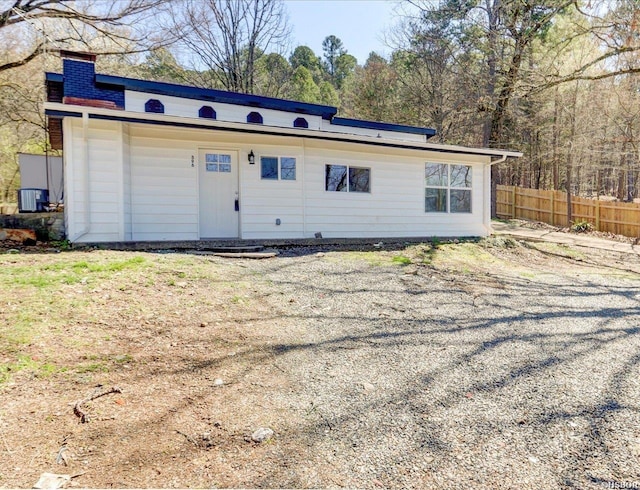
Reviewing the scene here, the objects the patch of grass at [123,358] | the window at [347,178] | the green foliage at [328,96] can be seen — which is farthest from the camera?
the green foliage at [328,96]

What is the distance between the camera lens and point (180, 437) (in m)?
2.27

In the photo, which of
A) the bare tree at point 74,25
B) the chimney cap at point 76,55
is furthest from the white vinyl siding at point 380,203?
the bare tree at point 74,25

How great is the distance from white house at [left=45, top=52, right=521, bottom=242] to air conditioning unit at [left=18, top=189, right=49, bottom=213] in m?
1.83

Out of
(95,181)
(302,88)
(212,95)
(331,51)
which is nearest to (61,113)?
(95,181)

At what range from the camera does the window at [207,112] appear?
34.9 feet

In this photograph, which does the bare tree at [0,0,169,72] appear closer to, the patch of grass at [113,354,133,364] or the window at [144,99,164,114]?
the window at [144,99,164,114]

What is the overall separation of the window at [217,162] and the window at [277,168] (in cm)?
77

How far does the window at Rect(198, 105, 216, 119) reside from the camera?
1065 centimetres

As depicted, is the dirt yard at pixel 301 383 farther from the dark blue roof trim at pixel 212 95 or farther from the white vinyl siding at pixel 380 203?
the dark blue roof trim at pixel 212 95

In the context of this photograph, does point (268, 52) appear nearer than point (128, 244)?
No

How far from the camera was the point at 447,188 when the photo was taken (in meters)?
11.2

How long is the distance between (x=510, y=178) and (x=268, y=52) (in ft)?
68.0

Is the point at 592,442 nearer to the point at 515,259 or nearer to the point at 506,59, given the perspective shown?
the point at 515,259

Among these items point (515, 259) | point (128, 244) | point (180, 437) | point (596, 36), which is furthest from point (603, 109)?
point (180, 437)
